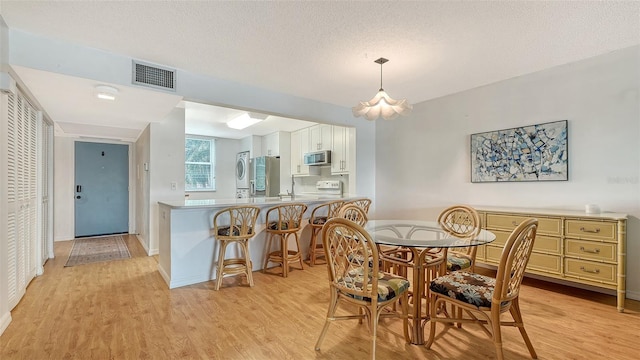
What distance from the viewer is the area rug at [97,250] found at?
414 centimetres

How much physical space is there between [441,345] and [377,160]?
347cm

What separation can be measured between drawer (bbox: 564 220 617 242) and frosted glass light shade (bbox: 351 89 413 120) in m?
1.87

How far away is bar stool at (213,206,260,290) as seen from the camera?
3100 mm

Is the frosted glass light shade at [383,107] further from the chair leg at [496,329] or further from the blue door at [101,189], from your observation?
the blue door at [101,189]

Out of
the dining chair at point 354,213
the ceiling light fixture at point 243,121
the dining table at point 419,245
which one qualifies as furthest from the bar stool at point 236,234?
the ceiling light fixture at point 243,121

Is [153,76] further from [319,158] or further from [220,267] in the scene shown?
[319,158]

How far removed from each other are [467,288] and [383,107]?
1.67 meters

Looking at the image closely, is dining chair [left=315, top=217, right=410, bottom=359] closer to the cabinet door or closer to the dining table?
the dining table

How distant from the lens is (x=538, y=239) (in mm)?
2891

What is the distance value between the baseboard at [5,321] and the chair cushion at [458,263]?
3.43 m

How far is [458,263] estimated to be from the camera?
2355 mm

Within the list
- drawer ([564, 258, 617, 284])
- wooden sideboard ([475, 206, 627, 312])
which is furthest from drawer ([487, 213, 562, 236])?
drawer ([564, 258, 617, 284])

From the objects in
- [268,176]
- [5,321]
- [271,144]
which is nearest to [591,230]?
[5,321]

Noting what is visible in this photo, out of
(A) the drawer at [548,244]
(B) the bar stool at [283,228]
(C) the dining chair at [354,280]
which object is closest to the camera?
(C) the dining chair at [354,280]
